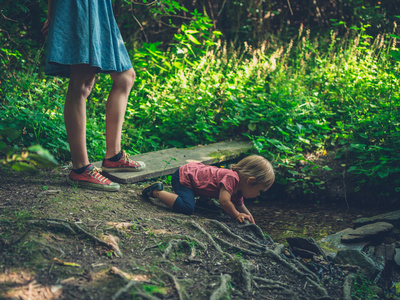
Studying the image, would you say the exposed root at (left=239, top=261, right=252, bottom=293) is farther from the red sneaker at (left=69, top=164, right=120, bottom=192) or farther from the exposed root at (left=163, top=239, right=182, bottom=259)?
the red sneaker at (left=69, top=164, right=120, bottom=192)

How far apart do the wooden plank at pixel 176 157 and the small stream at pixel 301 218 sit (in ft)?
2.16

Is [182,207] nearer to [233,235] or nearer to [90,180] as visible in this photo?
[233,235]

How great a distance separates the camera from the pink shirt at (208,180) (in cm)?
325

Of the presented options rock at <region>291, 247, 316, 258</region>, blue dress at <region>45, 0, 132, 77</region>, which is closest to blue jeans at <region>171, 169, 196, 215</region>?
rock at <region>291, 247, 316, 258</region>

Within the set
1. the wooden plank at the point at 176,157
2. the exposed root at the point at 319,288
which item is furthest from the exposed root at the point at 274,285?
the wooden plank at the point at 176,157

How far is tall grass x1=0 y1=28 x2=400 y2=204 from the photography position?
423 cm

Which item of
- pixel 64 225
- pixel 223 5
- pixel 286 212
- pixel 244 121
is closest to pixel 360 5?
pixel 223 5

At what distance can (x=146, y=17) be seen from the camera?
7785 mm

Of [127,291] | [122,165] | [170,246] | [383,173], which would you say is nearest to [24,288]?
[127,291]

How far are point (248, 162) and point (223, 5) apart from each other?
20.2 ft

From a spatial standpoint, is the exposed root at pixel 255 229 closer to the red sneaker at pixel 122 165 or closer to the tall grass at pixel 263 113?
the red sneaker at pixel 122 165

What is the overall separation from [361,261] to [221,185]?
1214 millimetres

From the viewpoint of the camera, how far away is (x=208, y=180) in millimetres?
3307

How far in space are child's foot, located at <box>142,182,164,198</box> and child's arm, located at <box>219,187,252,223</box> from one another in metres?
0.51
